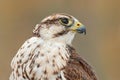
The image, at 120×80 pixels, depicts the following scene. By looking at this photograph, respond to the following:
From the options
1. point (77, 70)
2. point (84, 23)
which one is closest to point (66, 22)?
point (77, 70)

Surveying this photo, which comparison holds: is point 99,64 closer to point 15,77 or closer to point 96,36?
point 96,36

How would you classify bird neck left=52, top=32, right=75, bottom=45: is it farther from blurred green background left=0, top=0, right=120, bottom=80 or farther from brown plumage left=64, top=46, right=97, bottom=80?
blurred green background left=0, top=0, right=120, bottom=80

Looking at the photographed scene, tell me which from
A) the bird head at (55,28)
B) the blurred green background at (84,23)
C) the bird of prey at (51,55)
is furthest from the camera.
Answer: the blurred green background at (84,23)

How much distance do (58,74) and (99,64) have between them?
707cm

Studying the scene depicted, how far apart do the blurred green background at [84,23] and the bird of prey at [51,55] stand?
5156mm

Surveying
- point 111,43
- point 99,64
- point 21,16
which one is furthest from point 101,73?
point 21,16

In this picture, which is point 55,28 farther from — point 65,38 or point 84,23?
point 84,23

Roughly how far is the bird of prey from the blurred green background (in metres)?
5.16

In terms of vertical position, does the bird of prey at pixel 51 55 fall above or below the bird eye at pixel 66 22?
below

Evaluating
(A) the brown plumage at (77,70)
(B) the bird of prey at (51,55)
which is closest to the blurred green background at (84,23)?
(A) the brown plumage at (77,70)

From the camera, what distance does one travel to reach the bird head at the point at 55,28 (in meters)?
10.8

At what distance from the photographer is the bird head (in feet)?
35.3

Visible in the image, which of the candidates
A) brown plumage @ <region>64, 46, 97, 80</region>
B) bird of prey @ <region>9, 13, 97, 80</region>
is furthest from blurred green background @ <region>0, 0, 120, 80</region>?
bird of prey @ <region>9, 13, 97, 80</region>

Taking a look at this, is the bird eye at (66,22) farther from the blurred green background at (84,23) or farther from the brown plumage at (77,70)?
the blurred green background at (84,23)
